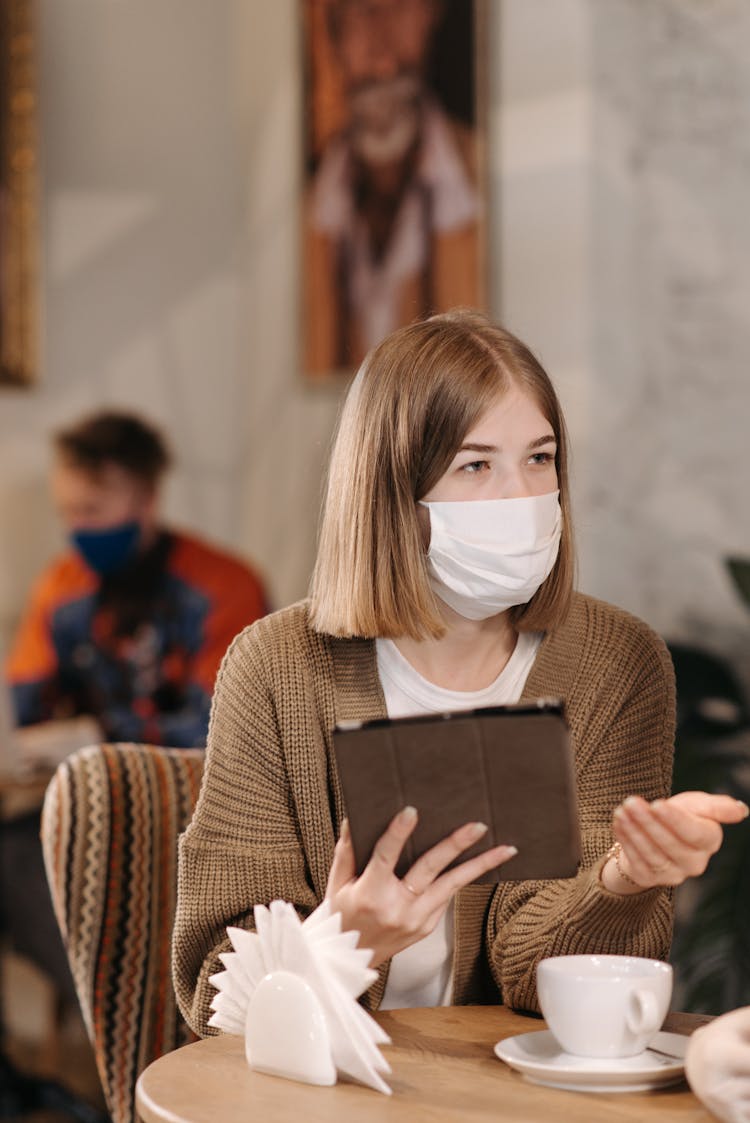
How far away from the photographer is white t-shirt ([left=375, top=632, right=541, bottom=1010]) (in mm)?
1634

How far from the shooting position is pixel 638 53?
329 centimetres

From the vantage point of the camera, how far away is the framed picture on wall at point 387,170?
3668 millimetres

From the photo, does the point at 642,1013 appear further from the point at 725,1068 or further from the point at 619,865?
the point at 619,865

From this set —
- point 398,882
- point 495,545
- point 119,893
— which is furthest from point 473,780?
point 119,893

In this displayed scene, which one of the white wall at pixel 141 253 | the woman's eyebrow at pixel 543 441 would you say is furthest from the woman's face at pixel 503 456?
the white wall at pixel 141 253

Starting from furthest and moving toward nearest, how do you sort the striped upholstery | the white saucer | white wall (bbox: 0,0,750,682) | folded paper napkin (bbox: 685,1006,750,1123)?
1. white wall (bbox: 0,0,750,682)
2. the striped upholstery
3. the white saucer
4. folded paper napkin (bbox: 685,1006,750,1123)

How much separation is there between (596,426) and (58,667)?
5.43 ft

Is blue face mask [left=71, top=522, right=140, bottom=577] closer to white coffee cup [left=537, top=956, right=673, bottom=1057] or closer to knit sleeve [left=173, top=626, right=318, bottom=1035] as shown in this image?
knit sleeve [left=173, top=626, right=318, bottom=1035]

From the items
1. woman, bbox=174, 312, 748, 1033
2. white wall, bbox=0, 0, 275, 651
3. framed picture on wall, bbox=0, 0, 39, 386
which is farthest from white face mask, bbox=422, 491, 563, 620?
framed picture on wall, bbox=0, 0, 39, 386

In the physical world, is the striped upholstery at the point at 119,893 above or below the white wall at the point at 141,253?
below

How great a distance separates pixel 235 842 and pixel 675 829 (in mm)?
460

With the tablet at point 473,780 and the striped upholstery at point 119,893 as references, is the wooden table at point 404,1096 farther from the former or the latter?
the striped upholstery at point 119,893

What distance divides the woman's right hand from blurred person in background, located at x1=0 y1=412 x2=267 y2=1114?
2604 millimetres

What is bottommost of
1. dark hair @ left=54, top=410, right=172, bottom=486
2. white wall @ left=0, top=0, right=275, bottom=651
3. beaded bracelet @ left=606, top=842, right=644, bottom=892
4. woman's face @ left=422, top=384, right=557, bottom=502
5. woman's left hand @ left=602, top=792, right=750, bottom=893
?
beaded bracelet @ left=606, top=842, right=644, bottom=892
